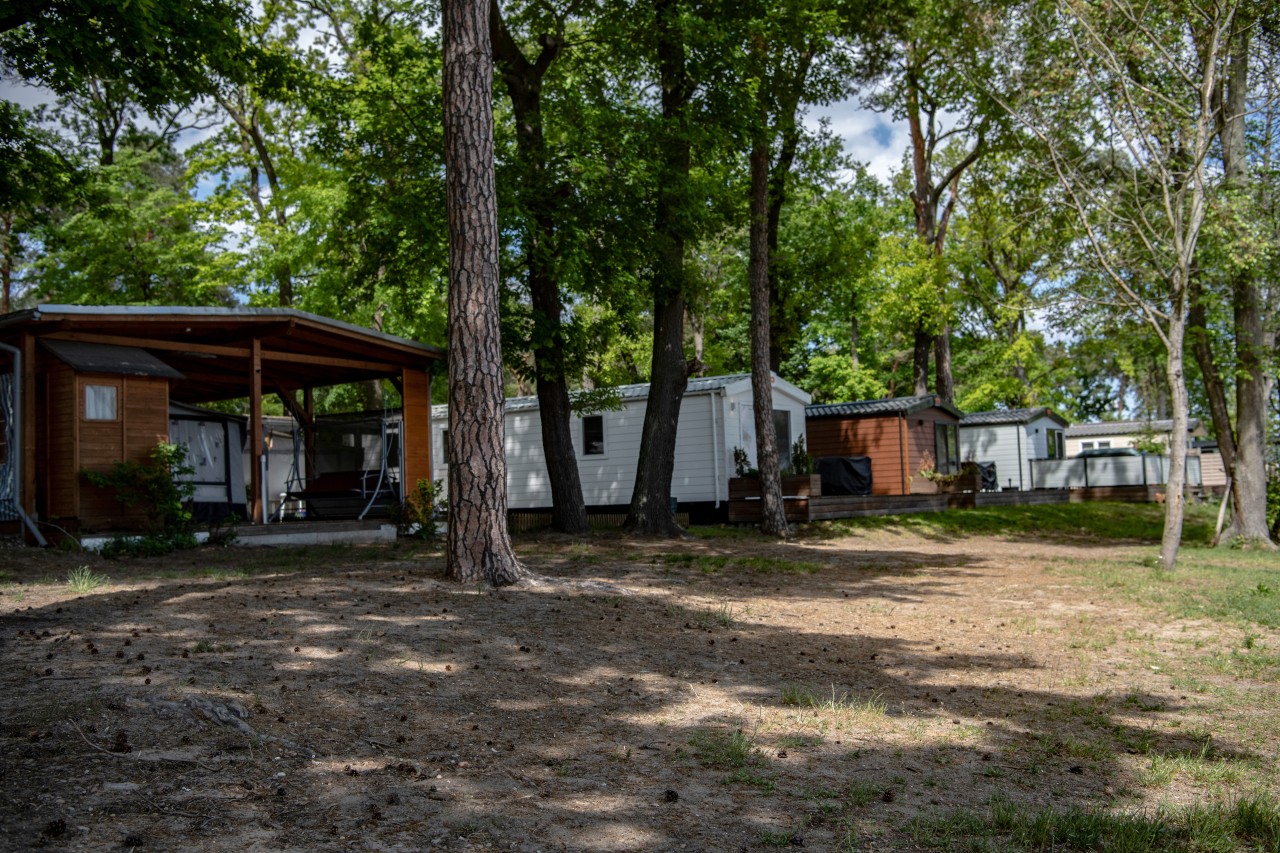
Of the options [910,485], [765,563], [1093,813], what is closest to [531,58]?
[765,563]

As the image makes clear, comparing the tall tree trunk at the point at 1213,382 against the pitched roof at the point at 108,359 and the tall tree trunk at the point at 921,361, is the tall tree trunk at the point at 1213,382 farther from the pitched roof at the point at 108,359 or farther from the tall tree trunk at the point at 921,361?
the pitched roof at the point at 108,359

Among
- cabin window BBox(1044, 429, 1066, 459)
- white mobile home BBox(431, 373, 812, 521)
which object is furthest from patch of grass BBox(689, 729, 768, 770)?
cabin window BBox(1044, 429, 1066, 459)

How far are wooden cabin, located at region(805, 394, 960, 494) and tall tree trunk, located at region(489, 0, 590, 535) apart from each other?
12687mm

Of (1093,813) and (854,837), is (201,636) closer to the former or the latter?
(854,837)

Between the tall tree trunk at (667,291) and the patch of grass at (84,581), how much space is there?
29.8ft

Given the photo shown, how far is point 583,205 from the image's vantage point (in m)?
14.9

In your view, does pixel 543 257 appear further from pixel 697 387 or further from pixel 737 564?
pixel 697 387

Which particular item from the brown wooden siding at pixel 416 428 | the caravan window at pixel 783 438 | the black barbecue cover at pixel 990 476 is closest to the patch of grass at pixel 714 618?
the brown wooden siding at pixel 416 428

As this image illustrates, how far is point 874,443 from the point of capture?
27.3 m

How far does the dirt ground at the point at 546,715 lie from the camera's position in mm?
3566

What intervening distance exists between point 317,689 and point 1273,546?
17580mm

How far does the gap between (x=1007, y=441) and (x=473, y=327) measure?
28831mm

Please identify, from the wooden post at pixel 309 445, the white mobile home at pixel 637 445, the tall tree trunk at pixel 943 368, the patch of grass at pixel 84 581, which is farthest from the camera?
the tall tree trunk at pixel 943 368

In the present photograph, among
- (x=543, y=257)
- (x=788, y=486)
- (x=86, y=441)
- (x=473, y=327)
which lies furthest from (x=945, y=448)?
(x=473, y=327)
